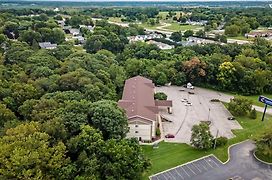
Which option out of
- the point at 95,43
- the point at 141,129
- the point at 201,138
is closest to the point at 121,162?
the point at 141,129

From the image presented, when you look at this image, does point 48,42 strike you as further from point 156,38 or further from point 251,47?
point 251,47

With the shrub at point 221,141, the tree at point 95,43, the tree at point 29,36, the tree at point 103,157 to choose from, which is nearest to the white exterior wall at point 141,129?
the shrub at point 221,141

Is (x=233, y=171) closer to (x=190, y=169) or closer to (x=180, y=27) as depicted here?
(x=190, y=169)

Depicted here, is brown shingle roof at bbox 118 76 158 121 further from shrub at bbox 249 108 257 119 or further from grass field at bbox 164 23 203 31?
grass field at bbox 164 23 203 31

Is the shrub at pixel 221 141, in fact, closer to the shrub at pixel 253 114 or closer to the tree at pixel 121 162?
the shrub at pixel 253 114

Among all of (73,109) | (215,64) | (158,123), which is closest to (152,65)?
(215,64)

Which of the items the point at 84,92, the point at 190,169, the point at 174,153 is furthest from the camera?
the point at 84,92
